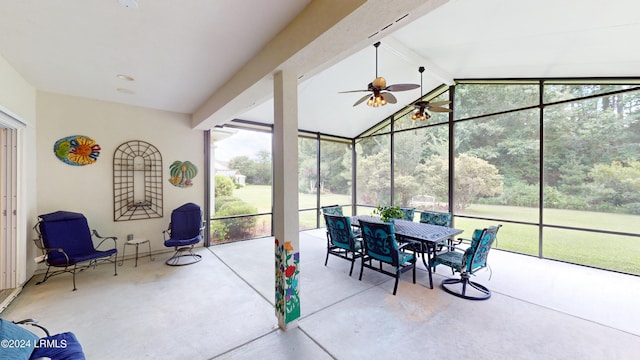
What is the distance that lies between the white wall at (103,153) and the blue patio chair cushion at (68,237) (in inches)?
14.8

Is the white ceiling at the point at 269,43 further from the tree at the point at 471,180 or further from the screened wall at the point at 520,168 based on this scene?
the tree at the point at 471,180

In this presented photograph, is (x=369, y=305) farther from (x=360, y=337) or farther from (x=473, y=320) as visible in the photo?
(x=473, y=320)

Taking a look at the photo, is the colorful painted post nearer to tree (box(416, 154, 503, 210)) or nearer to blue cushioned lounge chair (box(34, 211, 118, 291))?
blue cushioned lounge chair (box(34, 211, 118, 291))

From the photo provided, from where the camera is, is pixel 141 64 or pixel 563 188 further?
pixel 563 188

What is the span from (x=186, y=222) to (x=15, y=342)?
3192mm

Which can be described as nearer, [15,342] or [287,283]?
[15,342]

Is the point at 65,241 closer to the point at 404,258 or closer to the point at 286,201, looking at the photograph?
the point at 286,201

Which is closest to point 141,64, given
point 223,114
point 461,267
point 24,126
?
point 223,114

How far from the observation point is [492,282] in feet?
10.7

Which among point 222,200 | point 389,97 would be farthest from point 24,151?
point 389,97

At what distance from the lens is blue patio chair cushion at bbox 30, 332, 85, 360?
1.39 m

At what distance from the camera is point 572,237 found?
13.9 ft

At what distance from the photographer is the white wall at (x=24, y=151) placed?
2.64 m

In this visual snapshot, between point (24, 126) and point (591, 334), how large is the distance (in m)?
6.88
